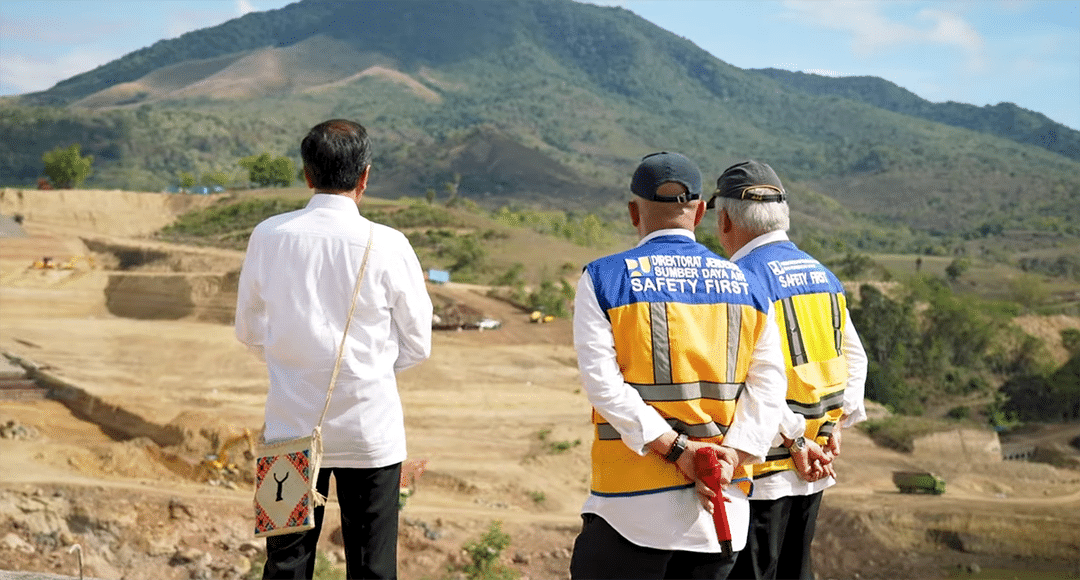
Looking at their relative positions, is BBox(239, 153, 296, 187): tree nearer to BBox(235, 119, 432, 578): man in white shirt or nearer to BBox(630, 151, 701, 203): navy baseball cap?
BBox(235, 119, 432, 578): man in white shirt

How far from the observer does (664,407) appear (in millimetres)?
Result: 2982

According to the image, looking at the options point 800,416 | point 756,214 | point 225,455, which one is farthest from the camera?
point 225,455

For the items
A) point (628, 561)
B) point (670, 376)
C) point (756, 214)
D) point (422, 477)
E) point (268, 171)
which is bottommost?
point (422, 477)

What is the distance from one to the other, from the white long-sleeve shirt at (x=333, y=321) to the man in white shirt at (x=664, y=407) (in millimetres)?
637

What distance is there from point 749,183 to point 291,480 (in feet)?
6.29

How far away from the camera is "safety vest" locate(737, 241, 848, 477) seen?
149 inches

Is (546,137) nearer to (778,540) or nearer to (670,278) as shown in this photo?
(778,540)

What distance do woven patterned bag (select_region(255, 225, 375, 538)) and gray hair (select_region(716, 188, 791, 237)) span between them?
1459 millimetres

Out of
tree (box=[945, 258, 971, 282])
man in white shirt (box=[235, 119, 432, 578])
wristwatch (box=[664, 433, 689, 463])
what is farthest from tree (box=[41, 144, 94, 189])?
wristwatch (box=[664, 433, 689, 463])

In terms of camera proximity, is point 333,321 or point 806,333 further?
point 806,333

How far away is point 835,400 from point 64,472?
1392 cm

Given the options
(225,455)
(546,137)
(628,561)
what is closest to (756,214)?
(628,561)

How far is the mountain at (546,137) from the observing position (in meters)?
95.2

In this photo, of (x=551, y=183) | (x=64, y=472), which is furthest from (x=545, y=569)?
(x=551, y=183)
